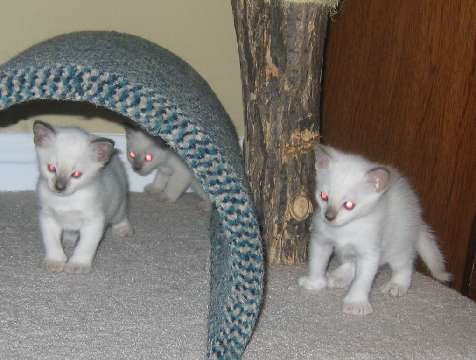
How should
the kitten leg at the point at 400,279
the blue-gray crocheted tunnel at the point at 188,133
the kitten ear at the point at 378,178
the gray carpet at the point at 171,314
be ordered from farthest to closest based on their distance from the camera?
the kitten leg at the point at 400,279
the kitten ear at the point at 378,178
the gray carpet at the point at 171,314
the blue-gray crocheted tunnel at the point at 188,133

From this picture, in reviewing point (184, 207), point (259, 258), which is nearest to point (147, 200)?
point (184, 207)

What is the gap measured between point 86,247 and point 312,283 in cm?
64

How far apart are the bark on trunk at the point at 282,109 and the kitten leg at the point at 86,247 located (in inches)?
18.2

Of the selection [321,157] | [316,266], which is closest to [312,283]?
[316,266]

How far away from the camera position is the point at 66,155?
73.0 inches

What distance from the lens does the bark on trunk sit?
1.78 meters

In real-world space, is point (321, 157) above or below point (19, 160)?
above

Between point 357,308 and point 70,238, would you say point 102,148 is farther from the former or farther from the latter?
point 357,308

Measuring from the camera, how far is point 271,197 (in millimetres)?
1966

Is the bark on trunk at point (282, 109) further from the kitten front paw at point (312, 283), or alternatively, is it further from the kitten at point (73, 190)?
the kitten at point (73, 190)

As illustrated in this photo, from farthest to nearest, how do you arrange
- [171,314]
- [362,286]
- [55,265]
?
[55,265] < [362,286] < [171,314]

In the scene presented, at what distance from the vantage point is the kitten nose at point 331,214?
5.63 ft

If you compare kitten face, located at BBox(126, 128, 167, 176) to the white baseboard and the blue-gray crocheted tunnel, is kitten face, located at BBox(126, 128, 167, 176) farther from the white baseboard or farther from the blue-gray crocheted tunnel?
the blue-gray crocheted tunnel

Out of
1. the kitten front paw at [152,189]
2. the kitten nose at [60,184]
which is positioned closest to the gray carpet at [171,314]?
the kitten nose at [60,184]
